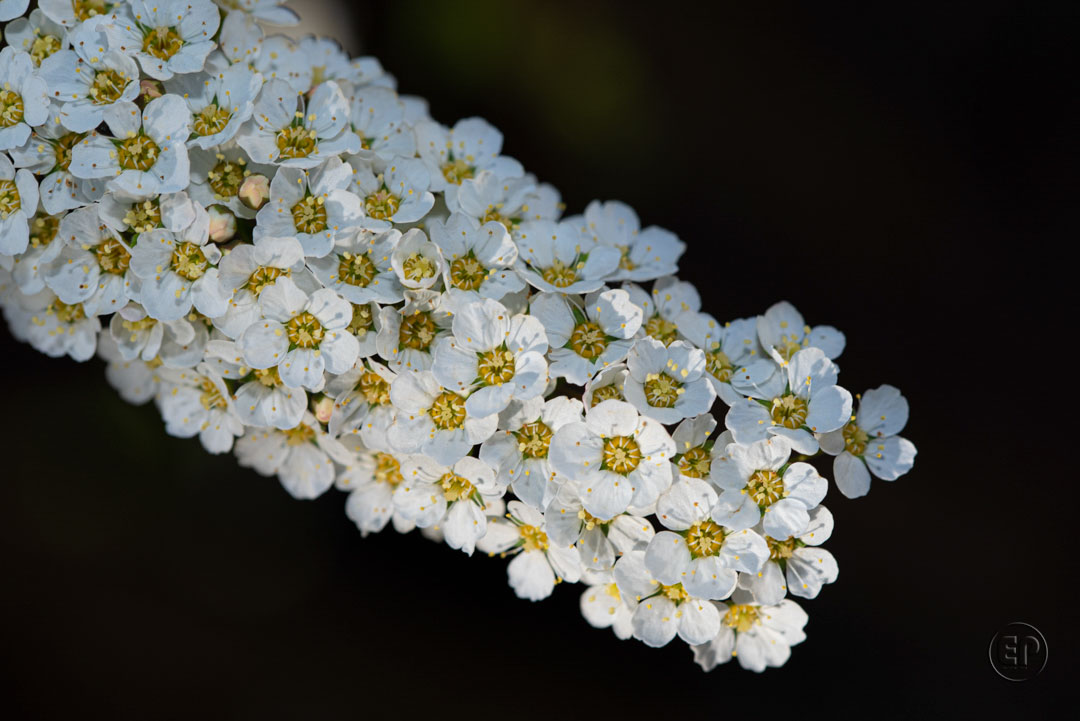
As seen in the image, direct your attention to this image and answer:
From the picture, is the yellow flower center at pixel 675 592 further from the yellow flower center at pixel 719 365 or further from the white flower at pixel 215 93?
the white flower at pixel 215 93

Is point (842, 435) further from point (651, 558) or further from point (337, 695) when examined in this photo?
point (337, 695)

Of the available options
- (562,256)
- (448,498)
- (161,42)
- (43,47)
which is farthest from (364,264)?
(43,47)

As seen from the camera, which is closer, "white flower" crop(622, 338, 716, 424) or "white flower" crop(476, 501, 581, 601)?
"white flower" crop(622, 338, 716, 424)

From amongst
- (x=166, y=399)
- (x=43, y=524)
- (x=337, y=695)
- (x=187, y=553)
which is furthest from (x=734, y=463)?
(x=43, y=524)

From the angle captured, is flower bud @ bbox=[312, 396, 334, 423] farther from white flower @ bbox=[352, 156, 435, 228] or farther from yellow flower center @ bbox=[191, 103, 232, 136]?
yellow flower center @ bbox=[191, 103, 232, 136]

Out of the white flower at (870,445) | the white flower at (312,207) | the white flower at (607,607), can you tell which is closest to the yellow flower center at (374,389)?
the white flower at (312,207)

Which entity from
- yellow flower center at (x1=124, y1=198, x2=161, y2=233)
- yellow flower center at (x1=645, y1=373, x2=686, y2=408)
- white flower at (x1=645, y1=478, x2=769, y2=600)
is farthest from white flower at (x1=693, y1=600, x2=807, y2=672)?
yellow flower center at (x1=124, y1=198, x2=161, y2=233)
